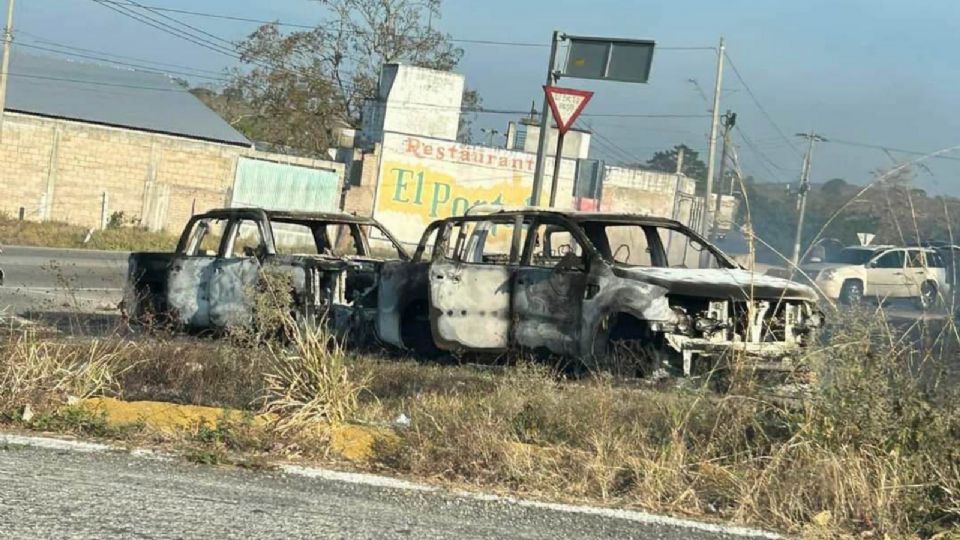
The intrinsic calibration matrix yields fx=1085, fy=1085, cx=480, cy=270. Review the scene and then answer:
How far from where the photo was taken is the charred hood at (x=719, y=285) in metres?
8.54

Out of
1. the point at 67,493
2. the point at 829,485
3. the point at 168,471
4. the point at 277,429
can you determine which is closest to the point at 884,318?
the point at 829,485

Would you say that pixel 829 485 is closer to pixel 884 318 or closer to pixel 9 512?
pixel 884 318

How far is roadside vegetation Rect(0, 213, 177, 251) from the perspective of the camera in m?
30.2

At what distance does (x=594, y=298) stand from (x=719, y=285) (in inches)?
40.9

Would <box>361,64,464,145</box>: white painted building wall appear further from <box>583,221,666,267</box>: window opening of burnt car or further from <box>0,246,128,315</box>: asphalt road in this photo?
<box>583,221,666,267</box>: window opening of burnt car

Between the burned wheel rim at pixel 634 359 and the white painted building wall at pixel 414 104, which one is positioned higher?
the white painted building wall at pixel 414 104

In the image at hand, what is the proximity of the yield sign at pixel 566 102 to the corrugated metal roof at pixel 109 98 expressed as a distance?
92.8 feet

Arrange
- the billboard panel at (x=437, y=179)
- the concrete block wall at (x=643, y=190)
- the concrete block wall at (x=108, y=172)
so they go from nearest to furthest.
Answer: the concrete block wall at (x=108, y=172) → the billboard panel at (x=437, y=179) → the concrete block wall at (x=643, y=190)

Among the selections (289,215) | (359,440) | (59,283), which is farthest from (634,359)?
(59,283)

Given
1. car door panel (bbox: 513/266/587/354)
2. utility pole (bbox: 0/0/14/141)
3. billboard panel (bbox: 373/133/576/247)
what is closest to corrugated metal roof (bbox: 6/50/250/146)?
utility pole (bbox: 0/0/14/141)

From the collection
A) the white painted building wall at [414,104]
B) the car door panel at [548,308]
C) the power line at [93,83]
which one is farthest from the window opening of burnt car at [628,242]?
the white painted building wall at [414,104]

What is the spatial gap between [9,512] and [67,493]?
38 cm

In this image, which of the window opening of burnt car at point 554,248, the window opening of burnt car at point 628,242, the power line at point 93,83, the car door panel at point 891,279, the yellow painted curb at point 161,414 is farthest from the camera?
the power line at point 93,83

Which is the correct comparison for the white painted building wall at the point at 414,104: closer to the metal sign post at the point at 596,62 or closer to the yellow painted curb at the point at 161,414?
the metal sign post at the point at 596,62
